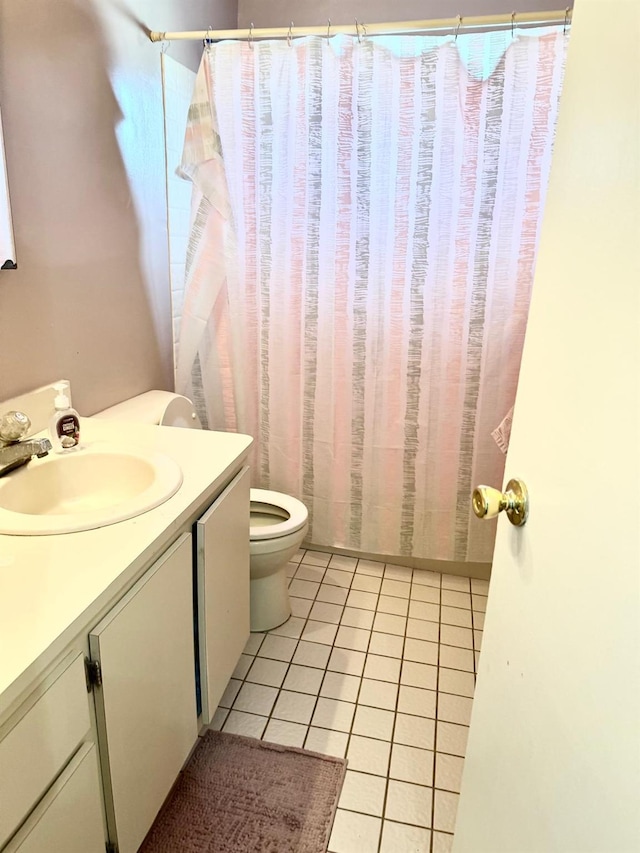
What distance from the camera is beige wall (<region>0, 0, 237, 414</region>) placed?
1376 mm

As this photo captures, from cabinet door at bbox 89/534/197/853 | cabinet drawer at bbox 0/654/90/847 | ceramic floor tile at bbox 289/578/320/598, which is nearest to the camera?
cabinet drawer at bbox 0/654/90/847

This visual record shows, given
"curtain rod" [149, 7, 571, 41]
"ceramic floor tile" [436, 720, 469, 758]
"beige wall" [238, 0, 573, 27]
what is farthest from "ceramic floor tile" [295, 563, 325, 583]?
"beige wall" [238, 0, 573, 27]

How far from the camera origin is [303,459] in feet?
7.63

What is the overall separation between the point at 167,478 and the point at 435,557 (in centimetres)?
141

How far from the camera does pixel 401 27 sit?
5.52 ft

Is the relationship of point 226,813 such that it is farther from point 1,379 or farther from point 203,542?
point 1,379

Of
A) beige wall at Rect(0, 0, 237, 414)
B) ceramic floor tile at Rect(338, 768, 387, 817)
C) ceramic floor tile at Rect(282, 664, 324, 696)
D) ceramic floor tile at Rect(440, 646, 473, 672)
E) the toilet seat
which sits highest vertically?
beige wall at Rect(0, 0, 237, 414)

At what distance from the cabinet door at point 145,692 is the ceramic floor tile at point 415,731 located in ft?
2.03

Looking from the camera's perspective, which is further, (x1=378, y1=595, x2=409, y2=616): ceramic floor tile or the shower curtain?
(x1=378, y1=595, x2=409, y2=616): ceramic floor tile

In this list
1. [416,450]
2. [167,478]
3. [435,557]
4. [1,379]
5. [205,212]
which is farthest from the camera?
[435,557]

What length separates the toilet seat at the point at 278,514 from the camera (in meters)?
1.86

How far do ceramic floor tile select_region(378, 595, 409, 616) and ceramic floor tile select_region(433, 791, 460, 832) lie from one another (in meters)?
0.73

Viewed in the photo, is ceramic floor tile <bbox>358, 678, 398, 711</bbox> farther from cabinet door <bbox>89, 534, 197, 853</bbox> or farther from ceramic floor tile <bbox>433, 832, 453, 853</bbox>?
cabinet door <bbox>89, 534, 197, 853</bbox>

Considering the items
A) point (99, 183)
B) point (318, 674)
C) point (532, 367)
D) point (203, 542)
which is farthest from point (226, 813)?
point (99, 183)
